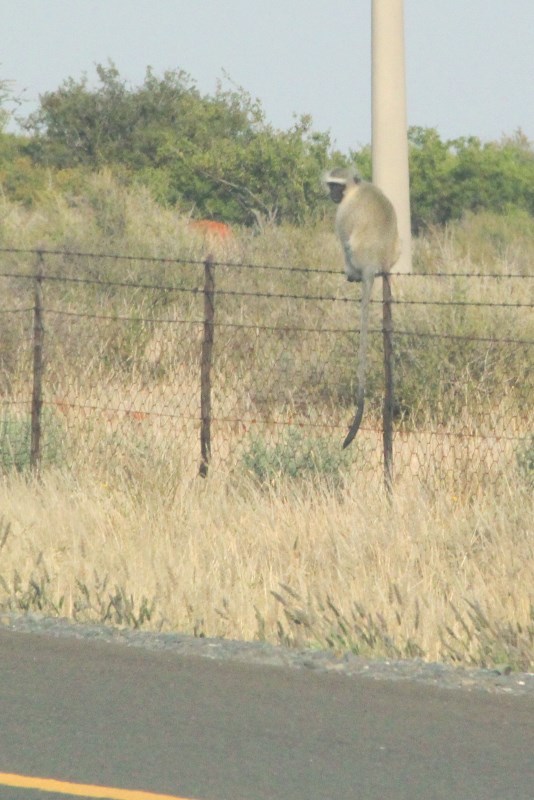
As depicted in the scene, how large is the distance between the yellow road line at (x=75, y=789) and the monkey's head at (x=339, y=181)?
9.15m

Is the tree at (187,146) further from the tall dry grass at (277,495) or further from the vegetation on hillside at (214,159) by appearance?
the tall dry grass at (277,495)

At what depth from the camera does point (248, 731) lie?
5.78 m

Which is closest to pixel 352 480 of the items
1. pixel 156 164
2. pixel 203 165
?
pixel 203 165

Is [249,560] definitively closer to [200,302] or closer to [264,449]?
[264,449]

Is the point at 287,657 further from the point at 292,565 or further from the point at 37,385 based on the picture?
the point at 37,385

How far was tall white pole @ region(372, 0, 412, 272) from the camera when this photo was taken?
63.7 feet

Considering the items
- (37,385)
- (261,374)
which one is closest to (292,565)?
(37,385)

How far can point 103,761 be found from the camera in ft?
17.6

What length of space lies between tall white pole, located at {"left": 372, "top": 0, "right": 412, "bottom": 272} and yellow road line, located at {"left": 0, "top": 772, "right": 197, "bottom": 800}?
14788 mm

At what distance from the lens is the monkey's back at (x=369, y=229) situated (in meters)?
13.1

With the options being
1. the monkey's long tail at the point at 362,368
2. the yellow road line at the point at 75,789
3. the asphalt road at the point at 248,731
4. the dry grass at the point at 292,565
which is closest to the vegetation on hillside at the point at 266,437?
the dry grass at the point at 292,565

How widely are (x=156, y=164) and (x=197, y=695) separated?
42.8m

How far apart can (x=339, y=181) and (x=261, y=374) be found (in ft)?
12.8

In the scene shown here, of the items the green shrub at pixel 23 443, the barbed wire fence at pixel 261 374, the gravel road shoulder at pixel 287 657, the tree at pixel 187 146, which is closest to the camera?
the gravel road shoulder at pixel 287 657
